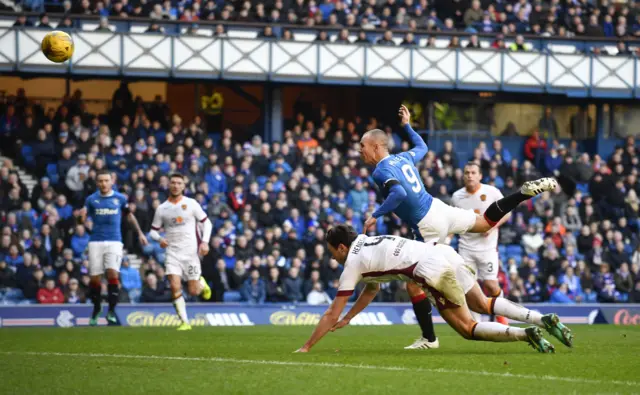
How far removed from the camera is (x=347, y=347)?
14000 millimetres

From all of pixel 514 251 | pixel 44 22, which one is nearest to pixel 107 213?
pixel 44 22

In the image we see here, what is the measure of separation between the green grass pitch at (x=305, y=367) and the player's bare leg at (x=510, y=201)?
4.62ft

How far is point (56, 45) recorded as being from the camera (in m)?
17.6

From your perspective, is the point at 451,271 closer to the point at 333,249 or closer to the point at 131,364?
the point at 333,249

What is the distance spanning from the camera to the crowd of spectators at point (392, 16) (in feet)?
106

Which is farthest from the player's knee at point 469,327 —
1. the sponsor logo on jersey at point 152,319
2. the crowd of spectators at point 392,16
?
the crowd of spectators at point 392,16

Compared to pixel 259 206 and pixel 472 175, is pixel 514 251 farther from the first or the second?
pixel 472 175

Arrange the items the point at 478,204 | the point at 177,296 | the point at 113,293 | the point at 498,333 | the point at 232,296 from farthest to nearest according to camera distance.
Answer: the point at 232,296
the point at 113,293
the point at 177,296
the point at 478,204
the point at 498,333

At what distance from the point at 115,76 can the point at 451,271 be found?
72.6 ft

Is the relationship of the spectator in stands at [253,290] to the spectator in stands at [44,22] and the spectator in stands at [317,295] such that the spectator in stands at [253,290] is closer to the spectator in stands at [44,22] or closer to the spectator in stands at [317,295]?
the spectator in stands at [317,295]

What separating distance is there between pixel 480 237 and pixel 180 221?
487 centimetres

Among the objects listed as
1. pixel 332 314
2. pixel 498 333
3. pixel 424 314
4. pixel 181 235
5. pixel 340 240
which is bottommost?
pixel 424 314

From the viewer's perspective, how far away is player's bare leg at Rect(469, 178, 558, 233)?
12625 mm

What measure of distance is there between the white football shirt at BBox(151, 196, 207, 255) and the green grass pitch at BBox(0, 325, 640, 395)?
312 centimetres
